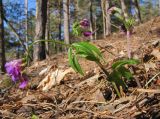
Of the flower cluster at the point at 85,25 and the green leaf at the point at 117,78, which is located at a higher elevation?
the flower cluster at the point at 85,25

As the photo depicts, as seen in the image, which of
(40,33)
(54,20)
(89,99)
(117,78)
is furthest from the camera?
(54,20)

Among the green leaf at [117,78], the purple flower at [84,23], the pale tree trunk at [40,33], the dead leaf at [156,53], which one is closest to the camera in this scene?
the green leaf at [117,78]

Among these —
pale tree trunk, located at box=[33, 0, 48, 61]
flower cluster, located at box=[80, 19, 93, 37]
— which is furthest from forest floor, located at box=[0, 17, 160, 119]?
pale tree trunk, located at box=[33, 0, 48, 61]

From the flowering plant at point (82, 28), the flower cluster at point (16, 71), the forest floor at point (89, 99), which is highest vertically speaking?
the flowering plant at point (82, 28)

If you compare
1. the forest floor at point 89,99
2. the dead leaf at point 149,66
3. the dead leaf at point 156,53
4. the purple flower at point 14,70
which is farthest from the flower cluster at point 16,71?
the dead leaf at point 156,53

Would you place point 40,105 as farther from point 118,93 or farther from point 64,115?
point 118,93

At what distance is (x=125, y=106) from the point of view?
7.04 ft

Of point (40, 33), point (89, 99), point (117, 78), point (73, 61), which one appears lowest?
point (89, 99)

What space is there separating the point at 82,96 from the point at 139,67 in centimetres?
56

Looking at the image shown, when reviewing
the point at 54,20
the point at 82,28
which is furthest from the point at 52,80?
the point at 54,20

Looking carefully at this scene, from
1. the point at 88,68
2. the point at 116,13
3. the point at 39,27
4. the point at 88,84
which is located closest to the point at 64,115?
the point at 88,84

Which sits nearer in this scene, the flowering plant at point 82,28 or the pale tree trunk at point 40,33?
the flowering plant at point 82,28

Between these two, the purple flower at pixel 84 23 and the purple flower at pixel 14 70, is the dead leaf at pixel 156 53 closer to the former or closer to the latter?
the purple flower at pixel 84 23

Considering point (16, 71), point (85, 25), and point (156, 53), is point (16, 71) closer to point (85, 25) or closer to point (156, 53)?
point (85, 25)
